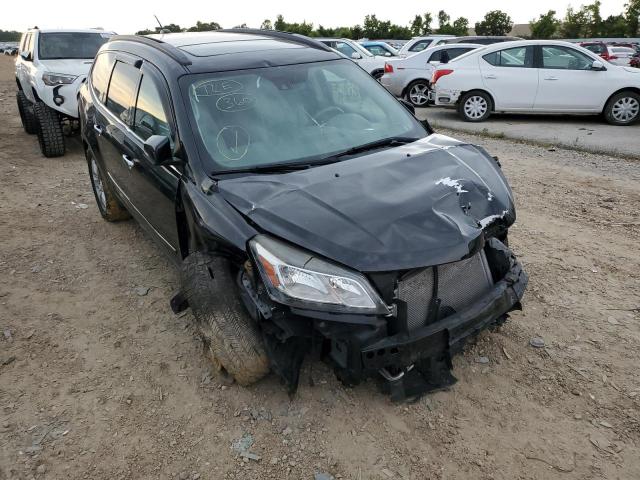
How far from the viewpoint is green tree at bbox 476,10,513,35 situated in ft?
180

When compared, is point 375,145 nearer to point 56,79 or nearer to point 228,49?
point 228,49

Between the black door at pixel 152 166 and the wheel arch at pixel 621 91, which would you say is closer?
the black door at pixel 152 166

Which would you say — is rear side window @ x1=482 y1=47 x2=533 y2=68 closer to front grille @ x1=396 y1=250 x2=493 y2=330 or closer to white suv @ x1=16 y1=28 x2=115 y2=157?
white suv @ x1=16 y1=28 x2=115 y2=157

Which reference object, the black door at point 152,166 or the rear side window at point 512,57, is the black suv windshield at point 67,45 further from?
the rear side window at point 512,57

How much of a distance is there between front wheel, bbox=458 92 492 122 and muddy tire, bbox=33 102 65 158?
24.0 ft

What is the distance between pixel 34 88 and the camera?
25.9 feet

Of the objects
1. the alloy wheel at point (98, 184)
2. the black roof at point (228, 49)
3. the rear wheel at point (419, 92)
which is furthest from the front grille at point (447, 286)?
the rear wheel at point (419, 92)

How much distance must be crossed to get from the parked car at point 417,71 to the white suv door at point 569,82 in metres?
2.77

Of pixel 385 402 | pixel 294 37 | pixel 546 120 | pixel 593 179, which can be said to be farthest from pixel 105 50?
pixel 546 120

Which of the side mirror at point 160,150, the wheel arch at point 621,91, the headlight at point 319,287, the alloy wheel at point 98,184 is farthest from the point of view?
the wheel arch at point 621,91

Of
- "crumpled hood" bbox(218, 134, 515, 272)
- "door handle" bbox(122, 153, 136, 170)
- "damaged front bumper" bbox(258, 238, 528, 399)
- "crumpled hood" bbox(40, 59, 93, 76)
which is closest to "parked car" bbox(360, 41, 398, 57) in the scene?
"crumpled hood" bbox(40, 59, 93, 76)

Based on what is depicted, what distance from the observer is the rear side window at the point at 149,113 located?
3125mm

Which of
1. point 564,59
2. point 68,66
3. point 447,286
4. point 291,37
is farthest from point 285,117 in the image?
point 564,59

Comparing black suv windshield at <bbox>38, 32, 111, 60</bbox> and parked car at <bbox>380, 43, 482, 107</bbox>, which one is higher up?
black suv windshield at <bbox>38, 32, 111, 60</bbox>
